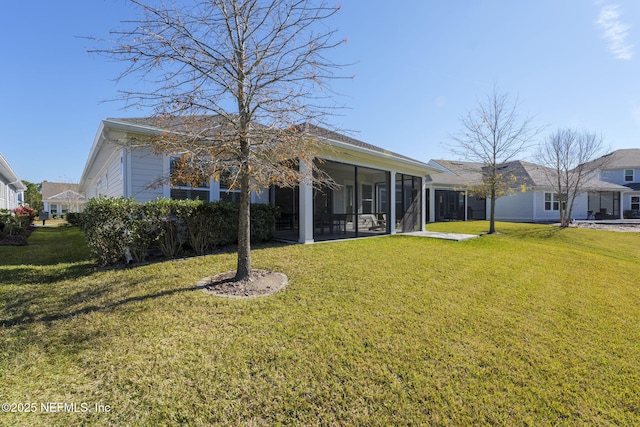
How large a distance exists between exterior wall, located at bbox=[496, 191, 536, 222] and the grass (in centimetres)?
2171

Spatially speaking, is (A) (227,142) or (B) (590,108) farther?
(B) (590,108)

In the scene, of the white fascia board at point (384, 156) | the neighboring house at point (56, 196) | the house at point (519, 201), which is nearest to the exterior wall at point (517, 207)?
the house at point (519, 201)

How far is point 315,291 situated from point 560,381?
3168 millimetres

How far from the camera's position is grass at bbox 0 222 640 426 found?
2.22m

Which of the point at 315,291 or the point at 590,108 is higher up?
the point at 590,108

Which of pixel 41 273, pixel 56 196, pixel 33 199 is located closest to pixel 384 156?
pixel 41 273

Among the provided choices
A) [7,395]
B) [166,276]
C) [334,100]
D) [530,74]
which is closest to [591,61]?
[530,74]

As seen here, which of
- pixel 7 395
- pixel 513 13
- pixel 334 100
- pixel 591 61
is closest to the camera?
pixel 7 395

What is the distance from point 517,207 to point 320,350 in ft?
91.8

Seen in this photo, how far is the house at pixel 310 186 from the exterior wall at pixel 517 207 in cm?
1283

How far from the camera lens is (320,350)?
2961 millimetres

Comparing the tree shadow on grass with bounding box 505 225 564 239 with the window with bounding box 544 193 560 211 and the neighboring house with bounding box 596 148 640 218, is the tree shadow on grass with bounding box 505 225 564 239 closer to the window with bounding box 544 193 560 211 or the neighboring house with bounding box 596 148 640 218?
the window with bounding box 544 193 560 211

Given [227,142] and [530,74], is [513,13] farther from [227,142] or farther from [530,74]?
[227,142]

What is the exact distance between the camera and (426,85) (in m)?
10.4
